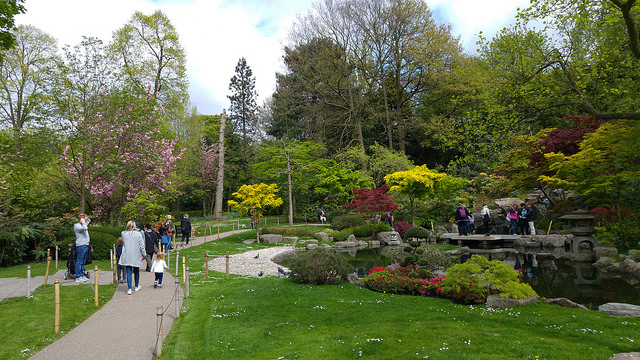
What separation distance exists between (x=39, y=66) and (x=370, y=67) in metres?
25.3

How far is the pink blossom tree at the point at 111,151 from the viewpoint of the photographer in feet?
51.6

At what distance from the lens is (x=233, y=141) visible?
45156mm

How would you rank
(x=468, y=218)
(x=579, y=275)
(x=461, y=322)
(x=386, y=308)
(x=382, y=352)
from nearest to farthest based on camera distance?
(x=382, y=352)
(x=461, y=322)
(x=386, y=308)
(x=579, y=275)
(x=468, y=218)

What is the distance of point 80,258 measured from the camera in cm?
1025

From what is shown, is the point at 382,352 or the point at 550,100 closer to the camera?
the point at 382,352

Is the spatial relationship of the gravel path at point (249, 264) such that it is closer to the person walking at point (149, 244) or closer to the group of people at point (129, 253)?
the person walking at point (149, 244)

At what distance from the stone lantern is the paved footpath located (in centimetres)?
1653

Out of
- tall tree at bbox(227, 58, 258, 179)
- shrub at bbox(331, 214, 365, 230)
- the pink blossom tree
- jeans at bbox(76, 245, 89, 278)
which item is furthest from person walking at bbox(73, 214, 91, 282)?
tall tree at bbox(227, 58, 258, 179)

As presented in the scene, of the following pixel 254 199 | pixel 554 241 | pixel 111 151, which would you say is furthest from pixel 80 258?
pixel 554 241

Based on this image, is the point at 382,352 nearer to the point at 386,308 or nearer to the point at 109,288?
the point at 386,308

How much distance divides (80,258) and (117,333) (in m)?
5.15

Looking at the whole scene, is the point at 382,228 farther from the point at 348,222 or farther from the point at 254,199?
the point at 254,199

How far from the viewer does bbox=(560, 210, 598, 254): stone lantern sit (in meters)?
15.7

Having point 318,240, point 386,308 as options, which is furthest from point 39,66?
point 386,308
